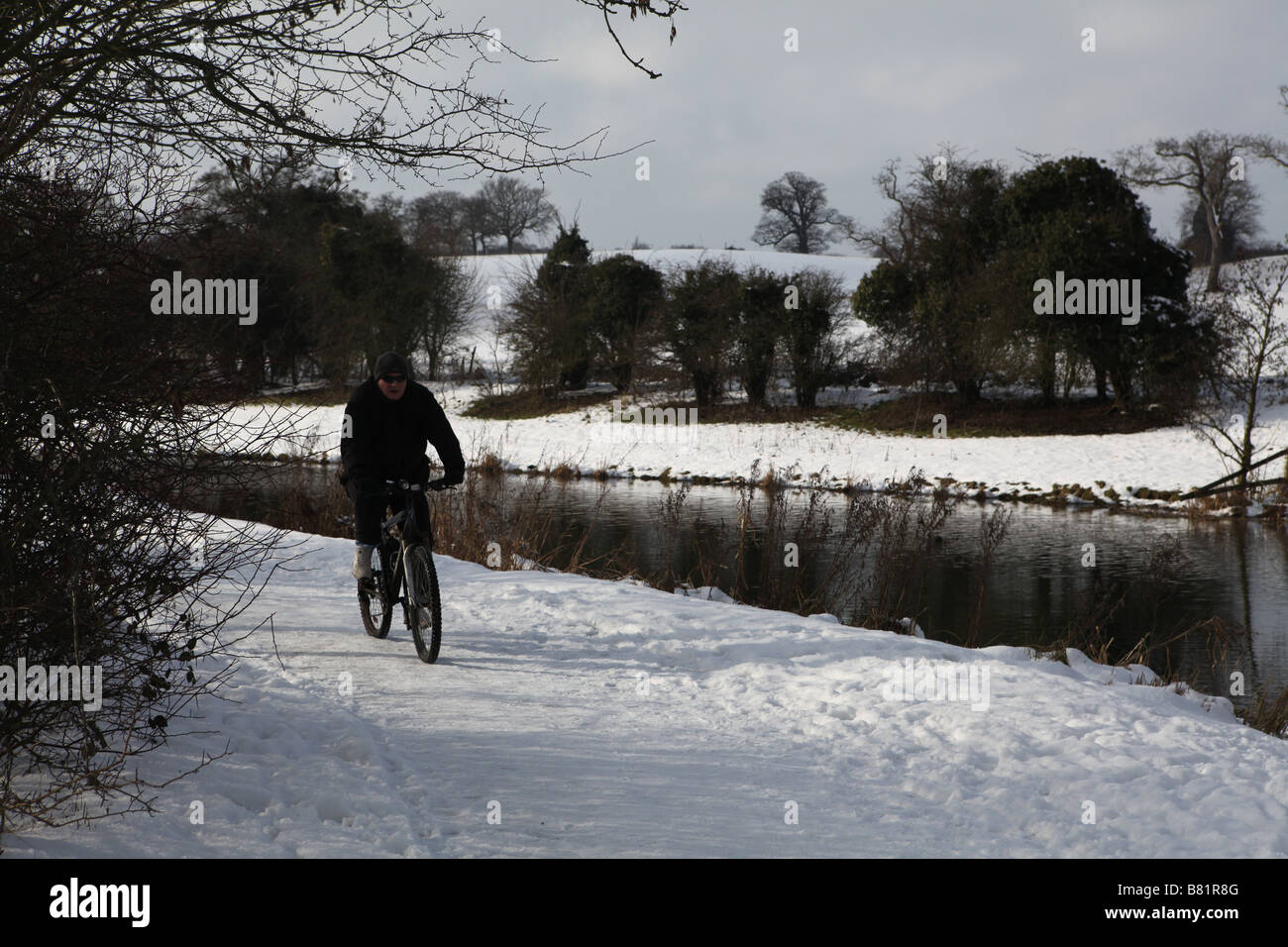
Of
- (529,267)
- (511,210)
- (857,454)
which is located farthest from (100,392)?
(511,210)

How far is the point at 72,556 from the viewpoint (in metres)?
3.68

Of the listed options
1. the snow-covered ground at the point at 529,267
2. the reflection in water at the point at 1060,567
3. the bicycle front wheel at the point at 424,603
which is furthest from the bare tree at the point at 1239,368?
the snow-covered ground at the point at 529,267

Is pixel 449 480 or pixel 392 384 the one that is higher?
pixel 392 384

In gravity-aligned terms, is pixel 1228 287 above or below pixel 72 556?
above

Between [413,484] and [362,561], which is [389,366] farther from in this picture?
[362,561]

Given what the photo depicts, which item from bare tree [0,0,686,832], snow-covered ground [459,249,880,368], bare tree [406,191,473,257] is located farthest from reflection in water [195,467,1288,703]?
snow-covered ground [459,249,880,368]

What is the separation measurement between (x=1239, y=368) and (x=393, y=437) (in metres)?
23.4

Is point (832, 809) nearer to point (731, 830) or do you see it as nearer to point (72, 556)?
point (731, 830)

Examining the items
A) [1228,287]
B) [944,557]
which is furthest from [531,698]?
[1228,287]

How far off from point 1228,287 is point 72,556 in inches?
1068

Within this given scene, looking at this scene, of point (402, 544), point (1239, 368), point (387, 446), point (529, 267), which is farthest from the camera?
point (529, 267)

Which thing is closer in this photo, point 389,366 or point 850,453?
point 389,366

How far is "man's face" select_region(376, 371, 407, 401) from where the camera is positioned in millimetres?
6953

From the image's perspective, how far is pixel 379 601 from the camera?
7559 millimetres
